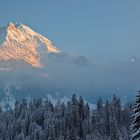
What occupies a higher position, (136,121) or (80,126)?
(80,126)

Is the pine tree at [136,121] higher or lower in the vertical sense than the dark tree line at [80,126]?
lower

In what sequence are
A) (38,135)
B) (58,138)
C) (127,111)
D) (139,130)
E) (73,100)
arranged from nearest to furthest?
1. (139,130)
2. (58,138)
3. (73,100)
4. (38,135)
5. (127,111)

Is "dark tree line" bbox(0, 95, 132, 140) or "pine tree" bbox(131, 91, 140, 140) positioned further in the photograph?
"dark tree line" bbox(0, 95, 132, 140)

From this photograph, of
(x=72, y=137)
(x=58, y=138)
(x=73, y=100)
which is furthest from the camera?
(x=73, y=100)

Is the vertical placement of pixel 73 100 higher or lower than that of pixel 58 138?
higher

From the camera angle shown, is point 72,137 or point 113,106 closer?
point 72,137

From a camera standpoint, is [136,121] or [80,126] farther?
[80,126]

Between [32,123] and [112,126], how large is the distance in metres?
A: 53.4

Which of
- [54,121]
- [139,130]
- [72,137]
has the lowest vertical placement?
[139,130]

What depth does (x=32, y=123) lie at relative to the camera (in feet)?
649

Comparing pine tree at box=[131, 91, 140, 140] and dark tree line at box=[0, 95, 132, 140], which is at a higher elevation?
dark tree line at box=[0, 95, 132, 140]

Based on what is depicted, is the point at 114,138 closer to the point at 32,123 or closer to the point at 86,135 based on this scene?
the point at 86,135

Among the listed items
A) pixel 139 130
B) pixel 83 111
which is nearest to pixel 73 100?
pixel 83 111

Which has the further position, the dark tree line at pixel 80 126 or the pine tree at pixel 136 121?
the dark tree line at pixel 80 126
